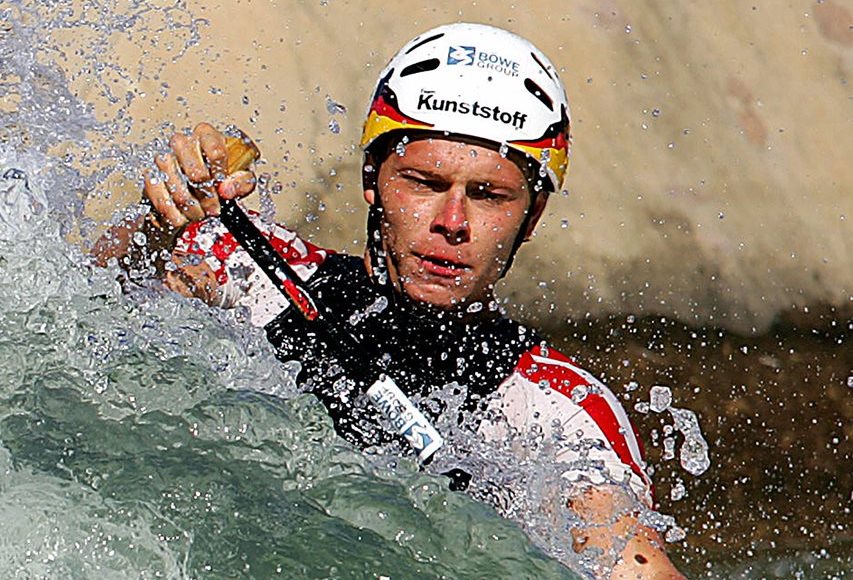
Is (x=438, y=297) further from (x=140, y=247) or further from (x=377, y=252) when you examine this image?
(x=140, y=247)

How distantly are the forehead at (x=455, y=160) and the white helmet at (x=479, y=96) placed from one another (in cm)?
2

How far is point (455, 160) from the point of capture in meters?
2.49

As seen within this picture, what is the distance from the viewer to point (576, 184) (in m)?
5.05

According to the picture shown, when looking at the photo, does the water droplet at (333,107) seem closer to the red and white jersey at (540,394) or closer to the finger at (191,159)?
the red and white jersey at (540,394)

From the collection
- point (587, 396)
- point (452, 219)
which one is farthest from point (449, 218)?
point (587, 396)

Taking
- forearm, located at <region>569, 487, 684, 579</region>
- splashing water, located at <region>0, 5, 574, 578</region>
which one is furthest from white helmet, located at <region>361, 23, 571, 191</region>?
forearm, located at <region>569, 487, 684, 579</region>

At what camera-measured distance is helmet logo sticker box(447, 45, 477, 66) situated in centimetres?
262

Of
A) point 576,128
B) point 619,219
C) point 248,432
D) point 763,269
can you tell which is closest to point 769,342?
point 763,269

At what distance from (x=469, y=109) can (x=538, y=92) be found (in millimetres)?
192

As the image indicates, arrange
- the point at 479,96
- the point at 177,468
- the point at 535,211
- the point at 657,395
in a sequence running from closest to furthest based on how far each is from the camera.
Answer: the point at 177,468
the point at 479,96
the point at 535,211
the point at 657,395

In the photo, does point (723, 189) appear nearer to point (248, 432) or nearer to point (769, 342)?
point (769, 342)

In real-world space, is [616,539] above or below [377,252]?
below

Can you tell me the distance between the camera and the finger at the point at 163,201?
2.52 metres

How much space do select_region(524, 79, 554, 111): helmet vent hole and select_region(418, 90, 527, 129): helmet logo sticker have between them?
3.4 inches
